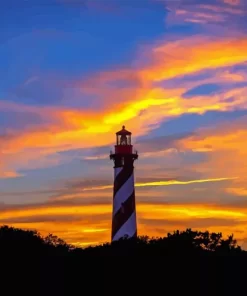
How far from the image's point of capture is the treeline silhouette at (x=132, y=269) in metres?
24.1

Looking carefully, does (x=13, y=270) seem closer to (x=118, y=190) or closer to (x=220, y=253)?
(x=220, y=253)

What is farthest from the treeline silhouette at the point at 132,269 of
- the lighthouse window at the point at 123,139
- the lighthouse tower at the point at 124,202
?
the lighthouse window at the point at 123,139

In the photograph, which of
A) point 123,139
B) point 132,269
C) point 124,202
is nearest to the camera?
point 132,269

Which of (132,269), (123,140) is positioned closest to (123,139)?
(123,140)

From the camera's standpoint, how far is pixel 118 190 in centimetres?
3916

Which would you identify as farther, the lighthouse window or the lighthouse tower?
the lighthouse window

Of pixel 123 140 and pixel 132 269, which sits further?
pixel 123 140

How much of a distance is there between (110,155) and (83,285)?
1637cm


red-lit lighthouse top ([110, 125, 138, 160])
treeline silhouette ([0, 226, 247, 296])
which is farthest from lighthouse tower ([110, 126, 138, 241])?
treeline silhouette ([0, 226, 247, 296])

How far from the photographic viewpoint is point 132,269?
80.4 feet

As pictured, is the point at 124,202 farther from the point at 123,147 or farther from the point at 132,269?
the point at 132,269

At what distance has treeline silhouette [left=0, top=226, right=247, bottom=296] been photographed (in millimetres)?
24109

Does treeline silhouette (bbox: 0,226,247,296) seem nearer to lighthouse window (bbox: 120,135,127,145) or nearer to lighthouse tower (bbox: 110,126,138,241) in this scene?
lighthouse tower (bbox: 110,126,138,241)

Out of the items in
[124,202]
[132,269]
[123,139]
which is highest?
[123,139]
